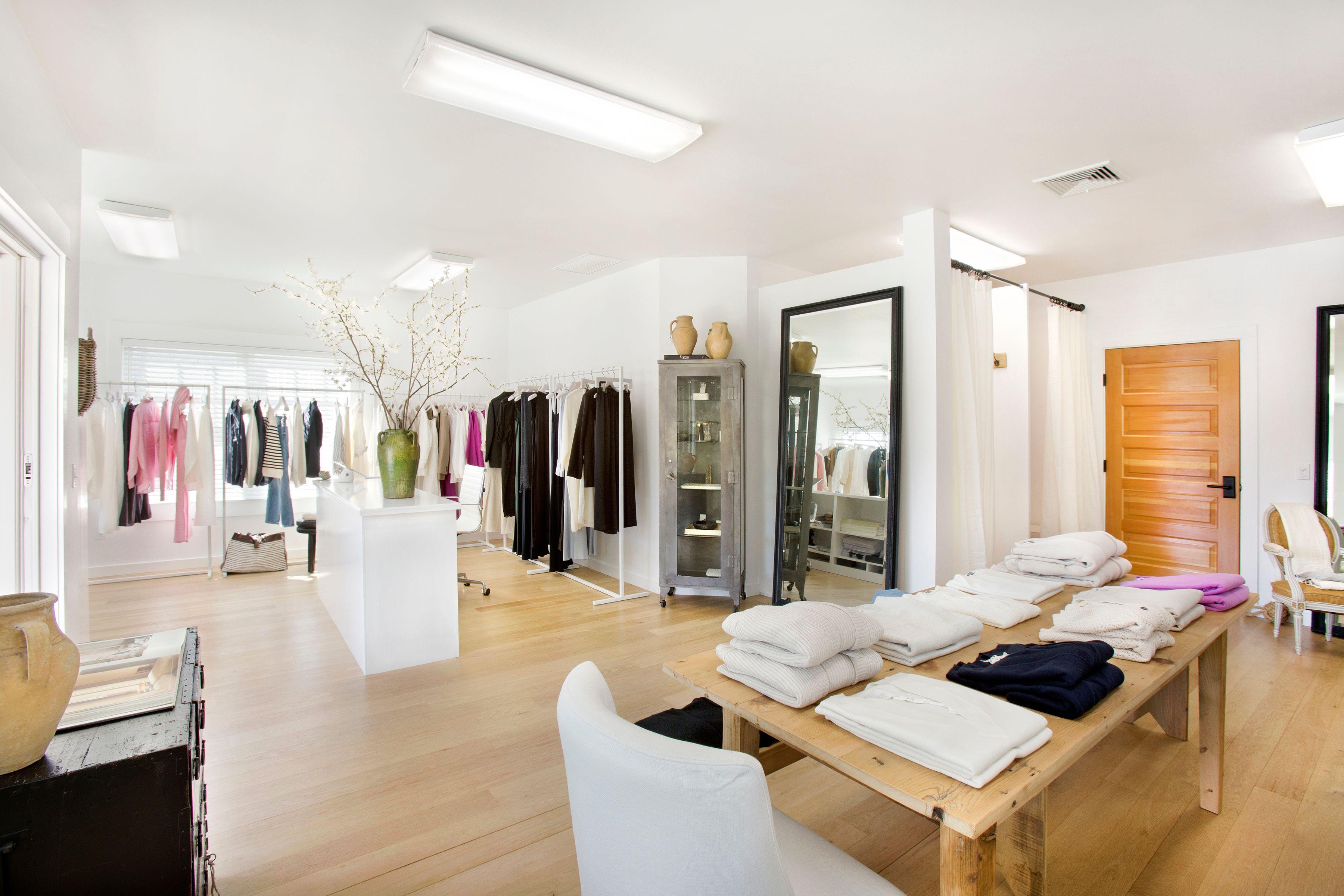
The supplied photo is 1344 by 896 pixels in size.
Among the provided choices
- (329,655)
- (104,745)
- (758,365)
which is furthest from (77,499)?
(758,365)

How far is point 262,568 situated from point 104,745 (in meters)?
5.17

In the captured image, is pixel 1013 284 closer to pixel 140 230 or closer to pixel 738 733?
pixel 738 733

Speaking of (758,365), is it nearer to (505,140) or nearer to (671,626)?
(671,626)

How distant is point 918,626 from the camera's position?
151 cm

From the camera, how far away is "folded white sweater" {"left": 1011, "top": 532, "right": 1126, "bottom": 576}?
217 cm

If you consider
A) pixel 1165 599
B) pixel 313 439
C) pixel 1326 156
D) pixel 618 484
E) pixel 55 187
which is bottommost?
pixel 1165 599

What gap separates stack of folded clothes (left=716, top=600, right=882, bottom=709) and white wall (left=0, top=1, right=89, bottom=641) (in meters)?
2.32

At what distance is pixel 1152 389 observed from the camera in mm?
5035

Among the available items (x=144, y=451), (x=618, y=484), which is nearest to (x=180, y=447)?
(x=144, y=451)

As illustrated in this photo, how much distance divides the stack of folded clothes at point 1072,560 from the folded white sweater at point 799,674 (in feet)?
3.92

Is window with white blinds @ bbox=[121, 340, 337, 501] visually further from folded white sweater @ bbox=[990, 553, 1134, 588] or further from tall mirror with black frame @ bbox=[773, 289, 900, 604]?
folded white sweater @ bbox=[990, 553, 1134, 588]

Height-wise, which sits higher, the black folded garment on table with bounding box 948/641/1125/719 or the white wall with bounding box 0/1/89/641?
Result: the white wall with bounding box 0/1/89/641

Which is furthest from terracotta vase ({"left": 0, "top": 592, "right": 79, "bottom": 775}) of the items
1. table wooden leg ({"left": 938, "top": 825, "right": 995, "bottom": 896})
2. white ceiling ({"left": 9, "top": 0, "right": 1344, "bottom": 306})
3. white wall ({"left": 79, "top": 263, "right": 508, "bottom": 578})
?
white wall ({"left": 79, "top": 263, "right": 508, "bottom": 578})

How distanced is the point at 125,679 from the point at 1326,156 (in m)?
4.71
